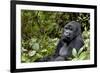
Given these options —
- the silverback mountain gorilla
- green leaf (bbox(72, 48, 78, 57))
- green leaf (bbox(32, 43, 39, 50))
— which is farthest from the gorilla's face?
green leaf (bbox(32, 43, 39, 50))

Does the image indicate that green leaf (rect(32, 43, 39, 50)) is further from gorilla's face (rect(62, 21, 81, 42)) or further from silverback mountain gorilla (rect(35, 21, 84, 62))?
gorilla's face (rect(62, 21, 81, 42))

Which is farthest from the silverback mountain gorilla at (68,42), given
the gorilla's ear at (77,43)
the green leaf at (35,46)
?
the green leaf at (35,46)

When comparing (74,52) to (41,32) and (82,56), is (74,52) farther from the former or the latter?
(41,32)

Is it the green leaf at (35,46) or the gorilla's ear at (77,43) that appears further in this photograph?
the gorilla's ear at (77,43)

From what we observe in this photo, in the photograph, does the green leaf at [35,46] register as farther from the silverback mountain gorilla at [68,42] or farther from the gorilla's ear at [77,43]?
the gorilla's ear at [77,43]

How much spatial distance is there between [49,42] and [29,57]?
0.25 m

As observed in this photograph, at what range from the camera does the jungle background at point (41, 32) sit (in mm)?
1991

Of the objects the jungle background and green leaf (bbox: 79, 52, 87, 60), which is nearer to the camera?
the jungle background

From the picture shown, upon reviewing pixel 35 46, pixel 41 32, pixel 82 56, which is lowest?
pixel 82 56

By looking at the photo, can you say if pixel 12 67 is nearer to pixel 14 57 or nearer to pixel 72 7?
pixel 14 57

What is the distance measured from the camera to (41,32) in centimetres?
205

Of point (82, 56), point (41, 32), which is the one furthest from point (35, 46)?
point (82, 56)

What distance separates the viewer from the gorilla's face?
2131mm

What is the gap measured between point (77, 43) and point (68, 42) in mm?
102
